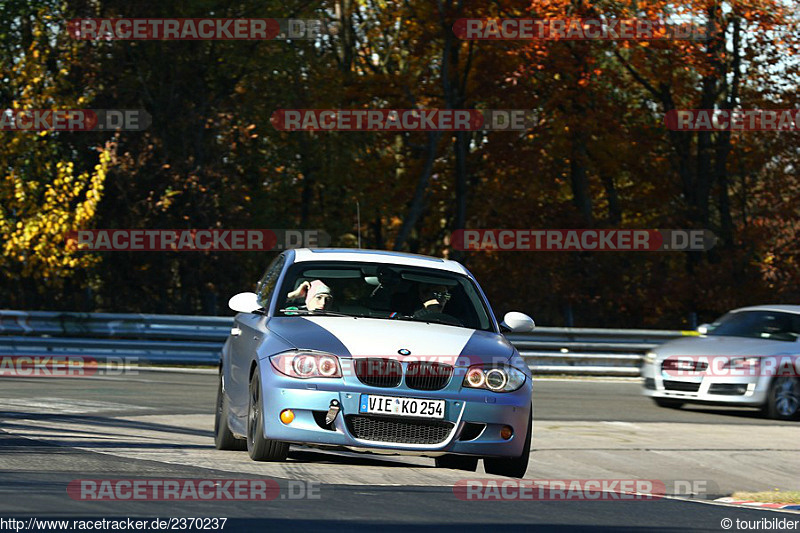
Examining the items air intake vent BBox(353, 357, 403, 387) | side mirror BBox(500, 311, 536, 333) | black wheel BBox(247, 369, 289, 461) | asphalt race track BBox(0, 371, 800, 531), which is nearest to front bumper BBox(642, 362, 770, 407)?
asphalt race track BBox(0, 371, 800, 531)

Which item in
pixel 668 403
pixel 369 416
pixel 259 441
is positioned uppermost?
pixel 369 416

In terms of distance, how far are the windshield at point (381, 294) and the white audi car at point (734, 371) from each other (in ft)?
26.1

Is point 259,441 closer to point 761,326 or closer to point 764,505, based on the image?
point 764,505

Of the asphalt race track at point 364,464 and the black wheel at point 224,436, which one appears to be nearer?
the asphalt race track at point 364,464

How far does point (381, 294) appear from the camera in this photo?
10531 mm

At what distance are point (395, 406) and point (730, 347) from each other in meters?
10.2

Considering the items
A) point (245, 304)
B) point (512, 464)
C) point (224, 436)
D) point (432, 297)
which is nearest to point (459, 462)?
point (512, 464)

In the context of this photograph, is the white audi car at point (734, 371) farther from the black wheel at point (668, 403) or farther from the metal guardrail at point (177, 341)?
the metal guardrail at point (177, 341)

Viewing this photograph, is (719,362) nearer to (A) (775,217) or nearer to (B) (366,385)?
(B) (366,385)

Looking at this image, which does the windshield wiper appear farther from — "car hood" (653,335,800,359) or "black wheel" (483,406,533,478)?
"car hood" (653,335,800,359)

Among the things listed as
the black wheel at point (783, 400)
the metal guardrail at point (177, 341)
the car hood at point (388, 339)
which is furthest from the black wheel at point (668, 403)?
the car hood at point (388, 339)

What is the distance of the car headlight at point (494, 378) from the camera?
9.37 m

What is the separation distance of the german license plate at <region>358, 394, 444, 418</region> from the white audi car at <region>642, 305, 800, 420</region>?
958 centimetres

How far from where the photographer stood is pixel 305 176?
116ft
